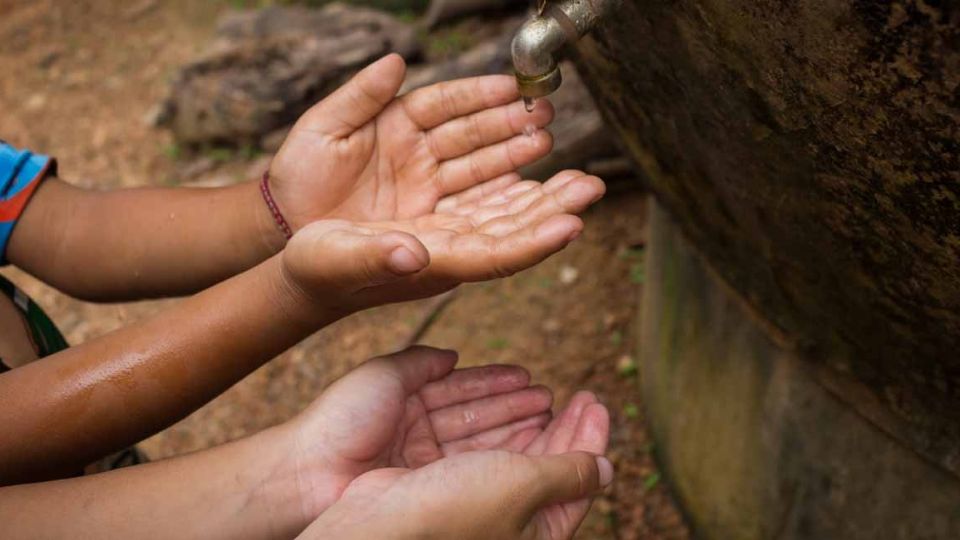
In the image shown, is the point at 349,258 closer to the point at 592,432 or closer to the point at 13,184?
the point at 592,432

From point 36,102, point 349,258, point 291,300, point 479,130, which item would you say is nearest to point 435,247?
point 349,258

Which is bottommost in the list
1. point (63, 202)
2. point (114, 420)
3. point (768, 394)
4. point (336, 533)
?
point (768, 394)

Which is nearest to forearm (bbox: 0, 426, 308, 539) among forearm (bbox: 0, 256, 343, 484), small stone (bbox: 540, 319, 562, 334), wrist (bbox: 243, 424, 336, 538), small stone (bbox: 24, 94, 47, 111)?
wrist (bbox: 243, 424, 336, 538)

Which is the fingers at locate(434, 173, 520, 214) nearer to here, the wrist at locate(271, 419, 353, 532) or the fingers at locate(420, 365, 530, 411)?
the fingers at locate(420, 365, 530, 411)

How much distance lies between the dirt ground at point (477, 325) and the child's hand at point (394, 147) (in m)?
1.66

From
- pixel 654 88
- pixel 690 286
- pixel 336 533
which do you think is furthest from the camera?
pixel 690 286

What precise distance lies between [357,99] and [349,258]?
0.56 m

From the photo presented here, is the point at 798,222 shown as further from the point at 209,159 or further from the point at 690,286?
the point at 209,159

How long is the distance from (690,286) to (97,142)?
4289 mm

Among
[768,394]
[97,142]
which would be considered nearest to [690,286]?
[768,394]

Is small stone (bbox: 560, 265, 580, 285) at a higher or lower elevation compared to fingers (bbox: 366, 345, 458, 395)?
lower

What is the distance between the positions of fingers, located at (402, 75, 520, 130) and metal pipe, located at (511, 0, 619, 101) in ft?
1.53

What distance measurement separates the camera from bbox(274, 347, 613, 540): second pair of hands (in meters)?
1.60

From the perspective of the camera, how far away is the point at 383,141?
2.09 metres
